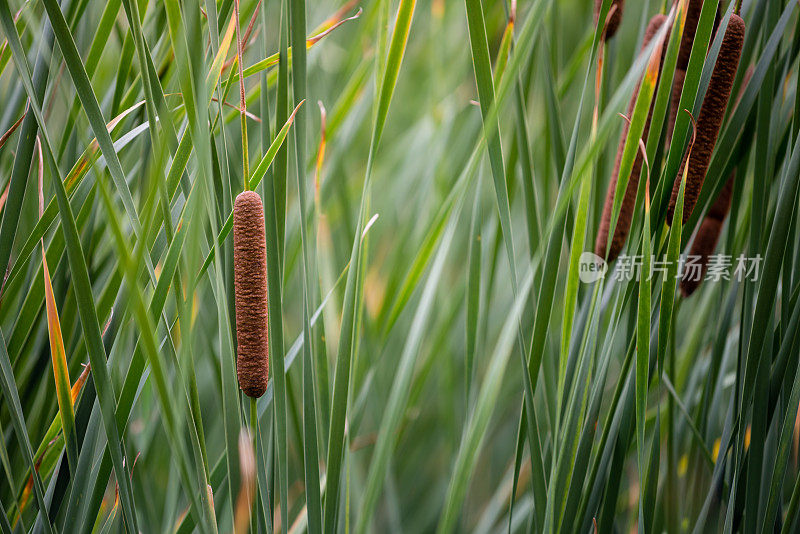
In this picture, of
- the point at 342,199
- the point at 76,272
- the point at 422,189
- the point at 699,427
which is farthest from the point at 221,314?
the point at 422,189

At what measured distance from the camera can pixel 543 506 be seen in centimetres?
50

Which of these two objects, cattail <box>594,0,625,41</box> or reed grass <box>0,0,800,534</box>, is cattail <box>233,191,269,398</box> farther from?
cattail <box>594,0,625,41</box>

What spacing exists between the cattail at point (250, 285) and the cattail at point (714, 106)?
33cm

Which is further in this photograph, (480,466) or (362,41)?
(480,466)

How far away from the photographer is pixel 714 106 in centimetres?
44

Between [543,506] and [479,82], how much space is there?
370 mm

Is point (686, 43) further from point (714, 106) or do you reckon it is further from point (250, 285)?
point (250, 285)

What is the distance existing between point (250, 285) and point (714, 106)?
0.38 m

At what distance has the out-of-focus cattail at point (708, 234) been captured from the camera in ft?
1.96

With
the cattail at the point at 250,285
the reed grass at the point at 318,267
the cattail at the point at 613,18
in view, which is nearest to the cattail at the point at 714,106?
the reed grass at the point at 318,267

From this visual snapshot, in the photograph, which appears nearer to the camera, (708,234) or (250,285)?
(250,285)

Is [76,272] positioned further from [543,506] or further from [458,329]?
[458,329]

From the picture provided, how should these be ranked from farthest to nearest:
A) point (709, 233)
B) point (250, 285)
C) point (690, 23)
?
point (709, 233) < point (690, 23) < point (250, 285)

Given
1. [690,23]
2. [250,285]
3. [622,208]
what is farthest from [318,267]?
[690,23]
